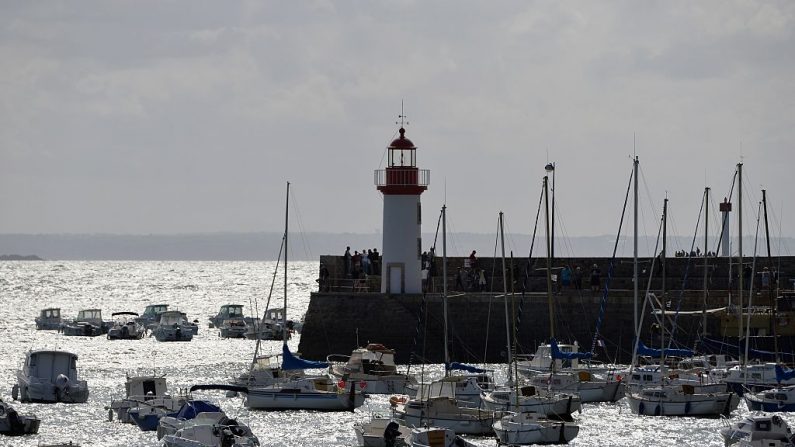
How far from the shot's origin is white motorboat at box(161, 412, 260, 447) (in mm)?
35125

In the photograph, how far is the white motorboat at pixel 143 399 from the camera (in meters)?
41.3

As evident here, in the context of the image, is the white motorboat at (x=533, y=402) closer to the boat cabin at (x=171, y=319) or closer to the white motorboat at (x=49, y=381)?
the white motorboat at (x=49, y=381)

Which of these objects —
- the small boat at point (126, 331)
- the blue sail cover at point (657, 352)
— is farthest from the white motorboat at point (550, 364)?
the small boat at point (126, 331)

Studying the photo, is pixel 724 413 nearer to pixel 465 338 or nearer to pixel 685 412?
pixel 685 412

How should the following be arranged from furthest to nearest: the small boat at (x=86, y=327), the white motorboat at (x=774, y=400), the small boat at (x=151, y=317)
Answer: the small boat at (x=151, y=317) → the small boat at (x=86, y=327) → the white motorboat at (x=774, y=400)

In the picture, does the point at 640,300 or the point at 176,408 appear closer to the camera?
the point at 176,408

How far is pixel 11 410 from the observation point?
39906 millimetres

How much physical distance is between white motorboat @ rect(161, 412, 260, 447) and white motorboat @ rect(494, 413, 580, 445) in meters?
5.56

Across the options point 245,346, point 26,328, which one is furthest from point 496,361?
point 26,328

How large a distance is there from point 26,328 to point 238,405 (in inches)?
1841

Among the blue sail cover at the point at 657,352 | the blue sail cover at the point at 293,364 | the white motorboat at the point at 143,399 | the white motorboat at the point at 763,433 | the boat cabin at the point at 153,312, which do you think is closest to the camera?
the white motorboat at the point at 763,433

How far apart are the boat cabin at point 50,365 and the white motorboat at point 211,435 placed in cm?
1162

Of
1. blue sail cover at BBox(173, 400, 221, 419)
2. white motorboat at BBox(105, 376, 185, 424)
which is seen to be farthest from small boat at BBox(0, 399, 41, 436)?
blue sail cover at BBox(173, 400, 221, 419)

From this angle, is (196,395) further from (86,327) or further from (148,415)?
(86,327)
